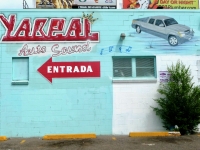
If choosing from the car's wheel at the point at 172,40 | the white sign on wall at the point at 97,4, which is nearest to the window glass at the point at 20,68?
the car's wheel at the point at 172,40

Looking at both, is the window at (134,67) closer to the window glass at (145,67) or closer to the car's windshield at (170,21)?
the window glass at (145,67)

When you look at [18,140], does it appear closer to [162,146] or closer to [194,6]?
[162,146]

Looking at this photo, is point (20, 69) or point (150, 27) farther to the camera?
point (150, 27)

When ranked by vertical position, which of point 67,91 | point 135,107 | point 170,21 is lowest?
point 135,107

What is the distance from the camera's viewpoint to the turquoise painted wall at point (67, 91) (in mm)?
13648

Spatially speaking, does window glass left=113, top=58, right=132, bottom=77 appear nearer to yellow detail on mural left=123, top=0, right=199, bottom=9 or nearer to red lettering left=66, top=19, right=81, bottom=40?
red lettering left=66, top=19, right=81, bottom=40

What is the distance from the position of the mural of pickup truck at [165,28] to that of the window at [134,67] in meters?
1.17

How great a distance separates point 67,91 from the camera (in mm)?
13836

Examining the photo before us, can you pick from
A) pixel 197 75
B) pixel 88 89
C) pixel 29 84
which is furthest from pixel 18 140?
pixel 197 75

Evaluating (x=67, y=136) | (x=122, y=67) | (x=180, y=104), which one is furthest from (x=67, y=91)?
(x=180, y=104)

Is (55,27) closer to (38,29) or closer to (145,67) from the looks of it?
(38,29)

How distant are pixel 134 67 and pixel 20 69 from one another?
487cm

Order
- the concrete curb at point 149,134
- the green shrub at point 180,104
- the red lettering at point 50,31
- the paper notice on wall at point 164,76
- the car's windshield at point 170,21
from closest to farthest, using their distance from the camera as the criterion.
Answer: the concrete curb at point 149,134 → the green shrub at point 180,104 → the red lettering at point 50,31 → the paper notice on wall at point 164,76 → the car's windshield at point 170,21

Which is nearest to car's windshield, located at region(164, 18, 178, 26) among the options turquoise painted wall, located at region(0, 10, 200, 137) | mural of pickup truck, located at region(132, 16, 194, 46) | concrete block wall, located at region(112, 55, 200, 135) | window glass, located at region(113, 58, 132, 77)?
mural of pickup truck, located at region(132, 16, 194, 46)
